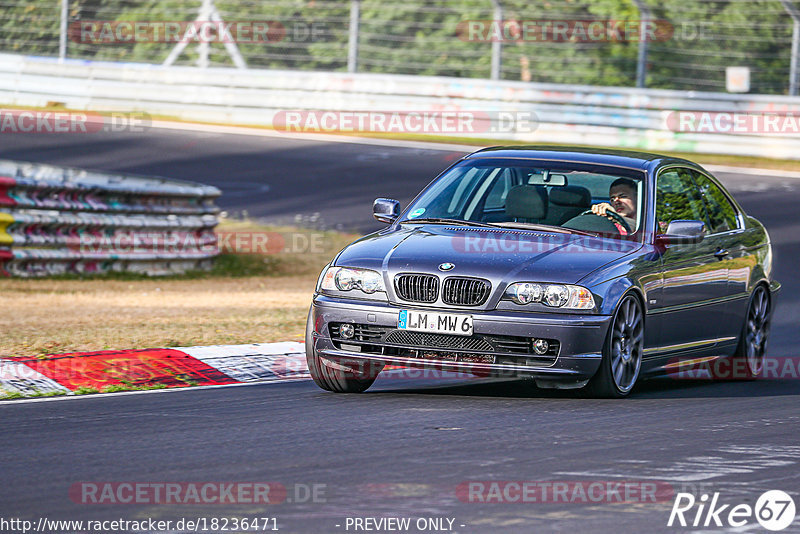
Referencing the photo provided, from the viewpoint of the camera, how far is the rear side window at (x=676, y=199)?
9.25 m

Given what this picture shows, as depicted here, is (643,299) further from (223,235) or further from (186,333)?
(223,235)

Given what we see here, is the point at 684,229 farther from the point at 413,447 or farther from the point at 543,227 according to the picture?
the point at 413,447

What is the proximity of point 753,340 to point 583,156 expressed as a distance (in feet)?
6.39

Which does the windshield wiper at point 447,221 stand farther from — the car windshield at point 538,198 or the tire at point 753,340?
the tire at point 753,340

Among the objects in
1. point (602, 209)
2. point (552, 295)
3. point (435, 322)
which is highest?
point (602, 209)

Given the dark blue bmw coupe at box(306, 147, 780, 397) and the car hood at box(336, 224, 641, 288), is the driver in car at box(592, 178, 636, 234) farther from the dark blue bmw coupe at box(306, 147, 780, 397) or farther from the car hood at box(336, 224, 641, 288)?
the car hood at box(336, 224, 641, 288)

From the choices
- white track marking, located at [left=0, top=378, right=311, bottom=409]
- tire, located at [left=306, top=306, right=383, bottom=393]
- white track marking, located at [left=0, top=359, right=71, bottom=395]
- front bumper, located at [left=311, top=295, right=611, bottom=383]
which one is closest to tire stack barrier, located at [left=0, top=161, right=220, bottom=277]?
white track marking, located at [left=0, top=359, right=71, bottom=395]

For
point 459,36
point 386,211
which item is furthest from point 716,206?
point 459,36

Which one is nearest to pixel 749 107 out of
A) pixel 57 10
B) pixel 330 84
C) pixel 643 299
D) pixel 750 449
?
pixel 330 84

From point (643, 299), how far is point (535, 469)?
8.43 feet

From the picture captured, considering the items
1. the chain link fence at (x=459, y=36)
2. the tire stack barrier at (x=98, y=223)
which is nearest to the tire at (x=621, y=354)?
the tire stack barrier at (x=98, y=223)

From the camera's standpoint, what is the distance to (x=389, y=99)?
2644 centimetres

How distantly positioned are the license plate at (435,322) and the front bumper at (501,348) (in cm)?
3

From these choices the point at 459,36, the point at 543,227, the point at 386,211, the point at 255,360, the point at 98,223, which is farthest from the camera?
the point at 459,36
